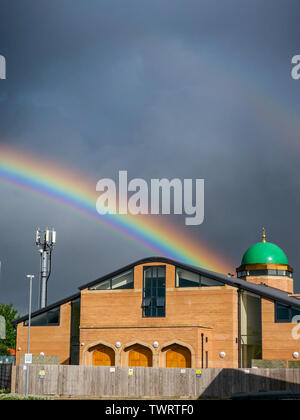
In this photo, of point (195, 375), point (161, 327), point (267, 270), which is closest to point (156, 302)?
point (161, 327)

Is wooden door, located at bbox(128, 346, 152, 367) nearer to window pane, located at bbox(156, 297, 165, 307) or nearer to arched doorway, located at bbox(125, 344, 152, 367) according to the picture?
arched doorway, located at bbox(125, 344, 152, 367)

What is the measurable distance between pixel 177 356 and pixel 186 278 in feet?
21.5

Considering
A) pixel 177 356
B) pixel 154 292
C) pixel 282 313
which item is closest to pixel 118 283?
pixel 154 292

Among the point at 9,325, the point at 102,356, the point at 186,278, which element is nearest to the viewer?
the point at 186,278

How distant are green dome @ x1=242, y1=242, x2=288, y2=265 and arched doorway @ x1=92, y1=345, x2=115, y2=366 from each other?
24063 millimetres

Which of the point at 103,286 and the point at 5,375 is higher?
the point at 103,286

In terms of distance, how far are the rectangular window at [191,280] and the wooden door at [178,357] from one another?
541cm

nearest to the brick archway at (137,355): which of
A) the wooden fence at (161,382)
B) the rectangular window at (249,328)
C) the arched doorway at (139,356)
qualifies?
the arched doorway at (139,356)

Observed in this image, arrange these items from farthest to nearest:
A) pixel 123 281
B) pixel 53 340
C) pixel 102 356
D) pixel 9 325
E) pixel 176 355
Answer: pixel 9 325 < pixel 53 340 < pixel 123 281 < pixel 102 356 < pixel 176 355

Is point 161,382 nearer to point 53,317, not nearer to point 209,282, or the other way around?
point 209,282

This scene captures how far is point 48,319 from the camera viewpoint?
61.5 m

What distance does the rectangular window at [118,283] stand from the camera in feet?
189

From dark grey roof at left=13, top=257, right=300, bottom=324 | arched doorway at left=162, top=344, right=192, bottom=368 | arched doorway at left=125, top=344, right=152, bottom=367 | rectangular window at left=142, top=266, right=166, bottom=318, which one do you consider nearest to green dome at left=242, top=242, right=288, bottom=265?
dark grey roof at left=13, top=257, right=300, bottom=324
